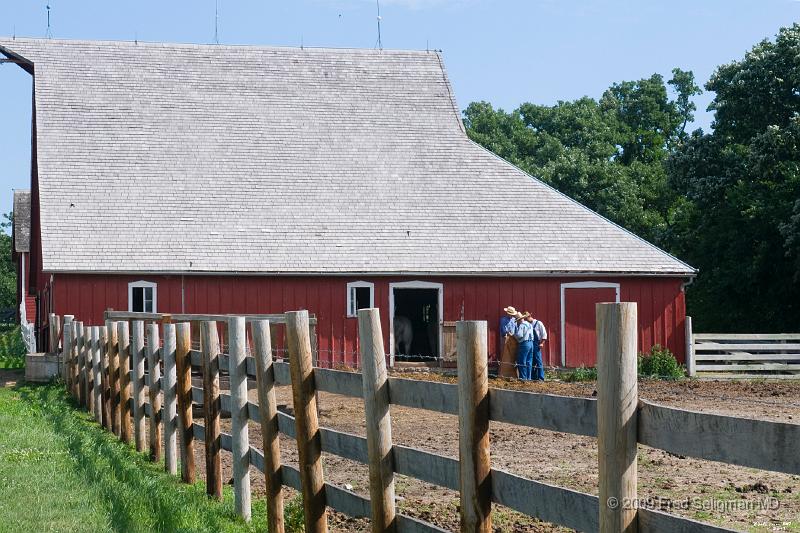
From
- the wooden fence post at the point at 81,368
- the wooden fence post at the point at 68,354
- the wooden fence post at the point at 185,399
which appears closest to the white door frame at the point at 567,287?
the wooden fence post at the point at 68,354

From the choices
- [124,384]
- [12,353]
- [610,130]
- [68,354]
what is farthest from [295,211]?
[610,130]

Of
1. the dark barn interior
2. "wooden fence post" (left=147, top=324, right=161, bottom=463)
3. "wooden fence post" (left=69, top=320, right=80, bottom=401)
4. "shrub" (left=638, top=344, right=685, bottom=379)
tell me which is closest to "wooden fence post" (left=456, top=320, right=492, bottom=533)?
"wooden fence post" (left=147, top=324, right=161, bottom=463)

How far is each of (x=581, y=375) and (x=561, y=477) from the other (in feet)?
54.8

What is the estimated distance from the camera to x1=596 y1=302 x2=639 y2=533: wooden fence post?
4.08 meters

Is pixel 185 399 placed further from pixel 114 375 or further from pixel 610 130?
pixel 610 130

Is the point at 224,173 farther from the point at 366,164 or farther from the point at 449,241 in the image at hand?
the point at 449,241

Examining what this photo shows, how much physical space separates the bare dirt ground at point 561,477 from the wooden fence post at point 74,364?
403 cm

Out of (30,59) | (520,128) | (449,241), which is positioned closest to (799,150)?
(449,241)

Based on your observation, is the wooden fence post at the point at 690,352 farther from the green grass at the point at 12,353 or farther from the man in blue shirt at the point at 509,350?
A: the green grass at the point at 12,353

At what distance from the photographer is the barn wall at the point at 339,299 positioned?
25781 mm

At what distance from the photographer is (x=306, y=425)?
273 inches

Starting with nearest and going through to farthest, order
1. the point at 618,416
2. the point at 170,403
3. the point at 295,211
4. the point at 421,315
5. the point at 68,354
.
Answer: the point at 618,416 < the point at 170,403 < the point at 68,354 < the point at 295,211 < the point at 421,315

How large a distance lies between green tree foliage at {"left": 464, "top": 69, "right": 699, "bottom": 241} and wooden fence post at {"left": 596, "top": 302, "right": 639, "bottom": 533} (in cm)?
5230

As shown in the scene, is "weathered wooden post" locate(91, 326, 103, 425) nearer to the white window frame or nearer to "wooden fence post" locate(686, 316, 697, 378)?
the white window frame
